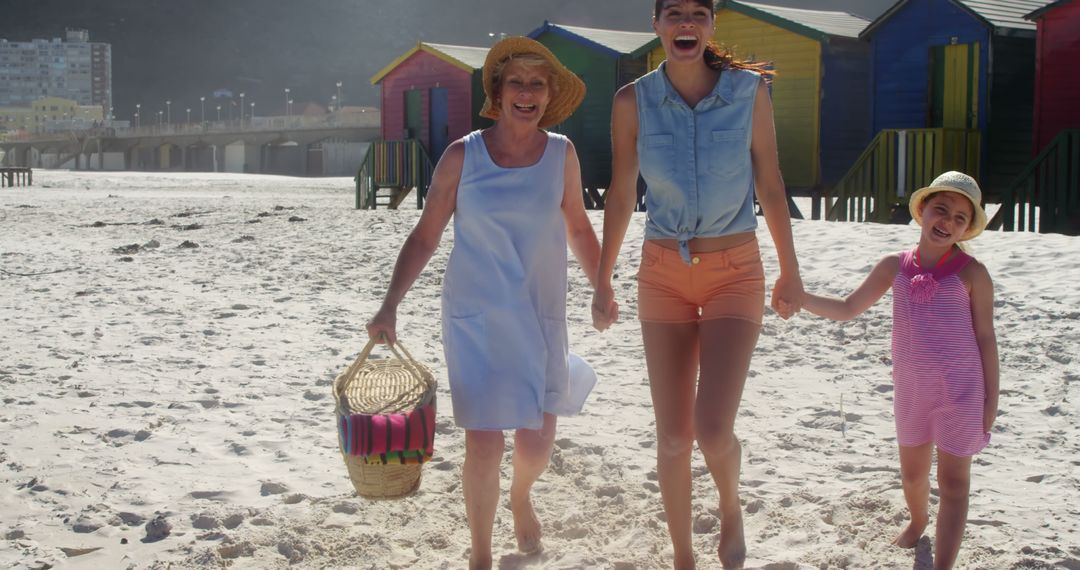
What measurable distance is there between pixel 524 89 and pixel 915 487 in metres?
1.75

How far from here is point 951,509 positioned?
10.4 ft

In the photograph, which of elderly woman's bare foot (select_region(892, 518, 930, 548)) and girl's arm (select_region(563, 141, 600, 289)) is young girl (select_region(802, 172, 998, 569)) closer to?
elderly woman's bare foot (select_region(892, 518, 930, 548))

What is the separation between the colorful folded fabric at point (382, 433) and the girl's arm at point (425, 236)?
9.7 inches

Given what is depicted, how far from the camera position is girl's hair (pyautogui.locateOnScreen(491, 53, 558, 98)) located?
3.43m

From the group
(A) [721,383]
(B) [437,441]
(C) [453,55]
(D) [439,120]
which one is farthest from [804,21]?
(A) [721,383]

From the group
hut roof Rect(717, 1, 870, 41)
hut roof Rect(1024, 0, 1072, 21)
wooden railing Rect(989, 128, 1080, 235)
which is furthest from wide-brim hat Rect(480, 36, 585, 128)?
hut roof Rect(717, 1, 870, 41)

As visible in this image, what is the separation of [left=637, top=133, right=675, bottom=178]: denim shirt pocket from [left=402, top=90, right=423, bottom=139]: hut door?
19911 millimetres

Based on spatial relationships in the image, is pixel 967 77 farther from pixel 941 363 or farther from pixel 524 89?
pixel 524 89

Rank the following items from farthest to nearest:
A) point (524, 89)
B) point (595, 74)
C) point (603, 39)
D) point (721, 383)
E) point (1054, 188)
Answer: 1. point (603, 39)
2. point (595, 74)
3. point (1054, 188)
4. point (524, 89)
5. point (721, 383)

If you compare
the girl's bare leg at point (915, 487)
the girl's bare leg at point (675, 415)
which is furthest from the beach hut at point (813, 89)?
the girl's bare leg at point (675, 415)

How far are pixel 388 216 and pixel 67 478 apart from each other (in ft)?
40.0

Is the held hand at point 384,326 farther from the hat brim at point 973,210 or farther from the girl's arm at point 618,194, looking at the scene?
the hat brim at point 973,210

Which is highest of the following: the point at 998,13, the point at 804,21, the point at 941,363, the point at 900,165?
the point at 804,21

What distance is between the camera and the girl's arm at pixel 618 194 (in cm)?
332
